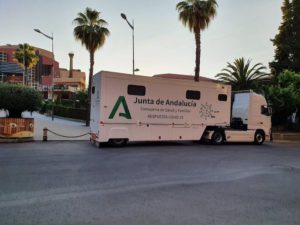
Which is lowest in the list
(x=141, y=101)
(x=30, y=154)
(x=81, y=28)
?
(x=30, y=154)

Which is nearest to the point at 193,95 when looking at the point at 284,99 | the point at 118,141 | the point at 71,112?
the point at 118,141

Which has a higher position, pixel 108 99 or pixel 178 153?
pixel 108 99

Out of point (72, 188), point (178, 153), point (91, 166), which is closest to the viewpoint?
point (72, 188)

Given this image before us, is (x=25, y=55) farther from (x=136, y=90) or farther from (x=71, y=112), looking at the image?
(x=136, y=90)

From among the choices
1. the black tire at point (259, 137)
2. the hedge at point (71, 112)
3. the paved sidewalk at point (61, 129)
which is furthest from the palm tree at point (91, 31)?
the black tire at point (259, 137)

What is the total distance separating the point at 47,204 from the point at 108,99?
9237 mm

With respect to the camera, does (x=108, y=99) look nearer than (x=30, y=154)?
No

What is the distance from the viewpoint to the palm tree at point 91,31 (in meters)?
29.1

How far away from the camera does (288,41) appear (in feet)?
140

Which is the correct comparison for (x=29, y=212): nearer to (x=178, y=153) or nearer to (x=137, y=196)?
(x=137, y=196)

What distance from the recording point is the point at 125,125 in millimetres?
15297

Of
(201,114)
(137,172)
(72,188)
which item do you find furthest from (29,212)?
(201,114)

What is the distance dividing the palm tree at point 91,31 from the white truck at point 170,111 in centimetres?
1382

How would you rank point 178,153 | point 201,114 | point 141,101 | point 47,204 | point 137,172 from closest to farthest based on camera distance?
point 47,204 → point 137,172 → point 178,153 → point 141,101 → point 201,114
